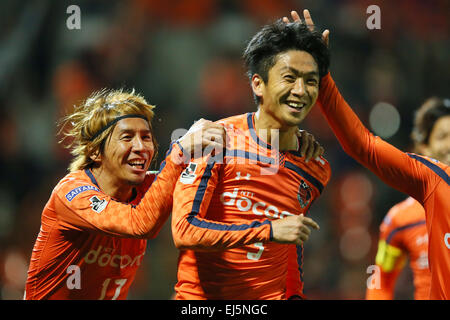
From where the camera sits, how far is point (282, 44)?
262cm

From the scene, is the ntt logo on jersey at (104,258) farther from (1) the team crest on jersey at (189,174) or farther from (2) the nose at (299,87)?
(2) the nose at (299,87)

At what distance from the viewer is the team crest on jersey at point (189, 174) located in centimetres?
248

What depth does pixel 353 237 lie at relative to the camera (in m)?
6.34

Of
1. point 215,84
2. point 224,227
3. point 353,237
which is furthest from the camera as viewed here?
point 215,84

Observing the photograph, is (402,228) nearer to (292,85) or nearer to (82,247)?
(292,85)

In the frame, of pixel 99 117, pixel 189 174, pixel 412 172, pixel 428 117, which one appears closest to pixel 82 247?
pixel 99 117

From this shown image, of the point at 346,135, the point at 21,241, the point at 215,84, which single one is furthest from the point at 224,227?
the point at 215,84

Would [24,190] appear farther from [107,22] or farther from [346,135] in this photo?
[346,135]

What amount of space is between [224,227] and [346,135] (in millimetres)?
843

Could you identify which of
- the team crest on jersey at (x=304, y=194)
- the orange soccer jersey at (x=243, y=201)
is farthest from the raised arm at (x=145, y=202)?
the team crest on jersey at (x=304, y=194)

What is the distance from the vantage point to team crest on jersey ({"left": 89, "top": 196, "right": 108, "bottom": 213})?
9.20ft

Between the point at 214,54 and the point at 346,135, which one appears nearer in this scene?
the point at 346,135

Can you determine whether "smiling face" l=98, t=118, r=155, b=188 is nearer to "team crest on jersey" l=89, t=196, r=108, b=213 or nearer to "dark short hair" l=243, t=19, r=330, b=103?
"team crest on jersey" l=89, t=196, r=108, b=213

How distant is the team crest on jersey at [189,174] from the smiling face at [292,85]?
1.61 ft
